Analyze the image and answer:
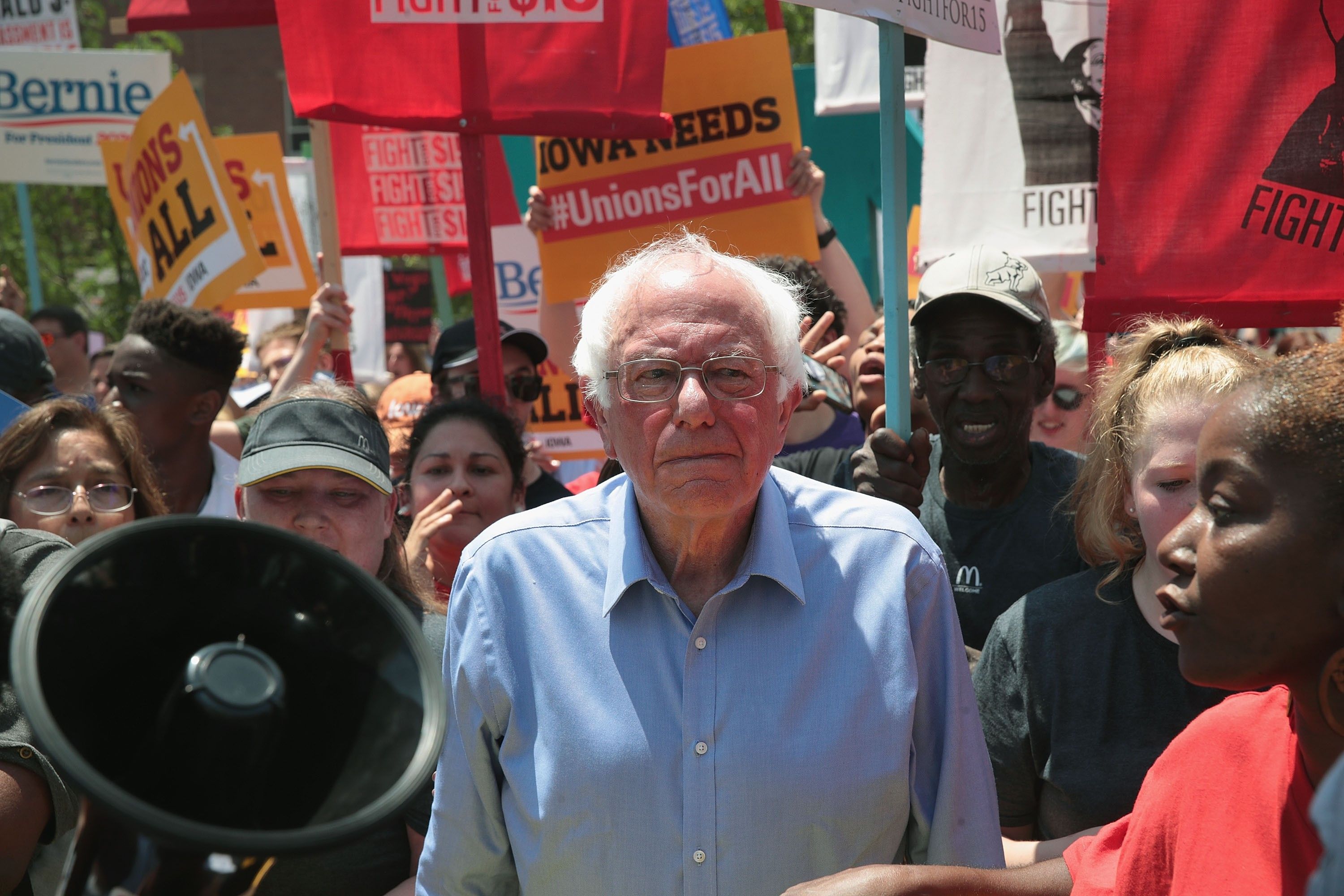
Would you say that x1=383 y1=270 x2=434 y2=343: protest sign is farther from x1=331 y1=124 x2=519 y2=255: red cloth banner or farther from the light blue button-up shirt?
the light blue button-up shirt

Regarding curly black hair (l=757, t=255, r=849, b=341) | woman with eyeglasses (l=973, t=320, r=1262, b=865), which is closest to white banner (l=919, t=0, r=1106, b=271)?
curly black hair (l=757, t=255, r=849, b=341)

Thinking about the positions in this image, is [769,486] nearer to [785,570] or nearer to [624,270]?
[785,570]

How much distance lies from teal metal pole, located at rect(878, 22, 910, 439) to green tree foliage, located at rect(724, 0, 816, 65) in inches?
445

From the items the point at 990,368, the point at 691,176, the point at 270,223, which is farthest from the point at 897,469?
the point at 270,223

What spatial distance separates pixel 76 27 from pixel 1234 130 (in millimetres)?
8456

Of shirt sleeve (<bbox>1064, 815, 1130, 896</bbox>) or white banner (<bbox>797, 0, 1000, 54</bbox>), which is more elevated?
white banner (<bbox>797, 0, 1000, 54</bbox>)

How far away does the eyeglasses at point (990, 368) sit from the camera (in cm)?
306

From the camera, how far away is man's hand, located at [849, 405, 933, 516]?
2812 mm

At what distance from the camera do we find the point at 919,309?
3.14 metres

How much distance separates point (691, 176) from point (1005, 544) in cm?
253

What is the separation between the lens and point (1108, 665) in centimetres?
231

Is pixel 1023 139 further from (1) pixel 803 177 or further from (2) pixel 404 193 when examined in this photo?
(2) pixel 404 193

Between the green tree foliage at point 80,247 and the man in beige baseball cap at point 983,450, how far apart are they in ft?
45.0

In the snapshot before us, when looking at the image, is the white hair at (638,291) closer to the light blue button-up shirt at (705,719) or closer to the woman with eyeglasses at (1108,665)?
the light blue button-up shirt at (705,719)
